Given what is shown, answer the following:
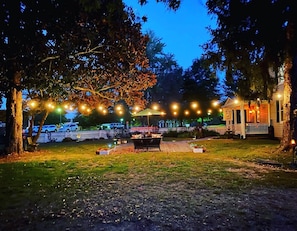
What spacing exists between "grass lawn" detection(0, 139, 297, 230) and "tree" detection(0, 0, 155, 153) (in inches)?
227

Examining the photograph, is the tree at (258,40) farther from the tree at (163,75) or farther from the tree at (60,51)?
the tree at (163,75)

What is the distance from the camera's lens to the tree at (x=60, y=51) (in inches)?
509

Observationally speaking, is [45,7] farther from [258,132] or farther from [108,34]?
[258,132]

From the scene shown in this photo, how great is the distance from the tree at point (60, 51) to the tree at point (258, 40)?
436cm

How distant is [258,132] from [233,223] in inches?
774

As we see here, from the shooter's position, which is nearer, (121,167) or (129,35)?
(121,167)

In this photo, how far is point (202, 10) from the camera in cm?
1472

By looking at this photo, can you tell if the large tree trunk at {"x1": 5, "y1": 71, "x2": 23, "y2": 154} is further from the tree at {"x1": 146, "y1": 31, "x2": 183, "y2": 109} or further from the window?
the tree at {"x1": 146, "y1": 31, "x2": 183, "y2": 109}

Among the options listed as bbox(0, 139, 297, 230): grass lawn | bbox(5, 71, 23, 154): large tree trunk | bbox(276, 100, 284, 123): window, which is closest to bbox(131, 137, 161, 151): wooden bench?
bbox(0, 139, 297, 230): grass lawn

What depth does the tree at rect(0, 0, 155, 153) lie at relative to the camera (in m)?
12.9

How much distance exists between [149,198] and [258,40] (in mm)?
11228

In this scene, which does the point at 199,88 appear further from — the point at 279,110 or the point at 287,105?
the point at 287,105

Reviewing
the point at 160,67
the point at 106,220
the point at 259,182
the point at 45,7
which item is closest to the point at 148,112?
the point at 45,7

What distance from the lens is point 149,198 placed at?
5.88 meters
